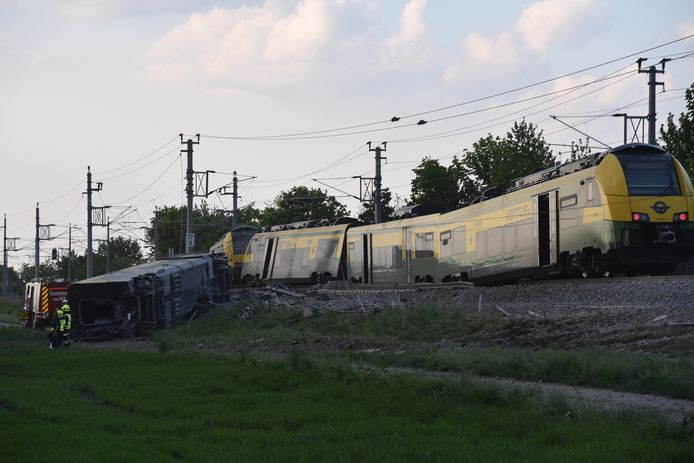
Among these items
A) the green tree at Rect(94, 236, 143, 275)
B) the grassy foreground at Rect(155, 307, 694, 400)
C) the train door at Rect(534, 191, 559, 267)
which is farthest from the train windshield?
the green tree at Rect(94, 236, 143, 275)

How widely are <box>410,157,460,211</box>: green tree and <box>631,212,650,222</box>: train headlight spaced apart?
56.4m

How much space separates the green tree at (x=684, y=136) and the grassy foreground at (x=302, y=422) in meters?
30.9

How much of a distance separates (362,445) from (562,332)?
454 inches

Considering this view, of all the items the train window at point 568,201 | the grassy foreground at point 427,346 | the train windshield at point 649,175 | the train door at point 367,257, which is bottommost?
the grassy foreground at point 427,346

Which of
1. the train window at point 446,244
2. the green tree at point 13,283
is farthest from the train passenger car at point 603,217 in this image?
the green tree at point 13,283

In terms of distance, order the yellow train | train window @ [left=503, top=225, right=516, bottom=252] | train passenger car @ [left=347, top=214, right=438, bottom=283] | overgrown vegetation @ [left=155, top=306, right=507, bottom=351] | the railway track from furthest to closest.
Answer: train passenger car @ [left=347, top=214, right=438, bottom=283] < train window @ [left=503, top=225, right=516, bottom=252] < the yellow train < overgrown vegetation @ [left=155, top=306, right=507, bottom=351] < the railway track

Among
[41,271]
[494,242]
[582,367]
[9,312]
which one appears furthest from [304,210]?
[582,367]

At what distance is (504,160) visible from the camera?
77.1 m

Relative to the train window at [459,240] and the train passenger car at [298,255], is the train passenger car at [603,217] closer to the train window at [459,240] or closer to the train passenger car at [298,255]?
the train window at [459,240]

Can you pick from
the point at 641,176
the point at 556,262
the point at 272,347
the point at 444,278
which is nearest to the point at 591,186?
the point at 641,176

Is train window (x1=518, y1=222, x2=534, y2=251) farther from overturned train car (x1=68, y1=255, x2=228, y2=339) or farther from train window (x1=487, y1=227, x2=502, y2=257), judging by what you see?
overturned train car (x1=68, y1=255, x2=228, y2=339)

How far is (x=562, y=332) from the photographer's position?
2191 centimetres

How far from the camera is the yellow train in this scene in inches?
1102

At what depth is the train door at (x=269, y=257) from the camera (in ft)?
200
